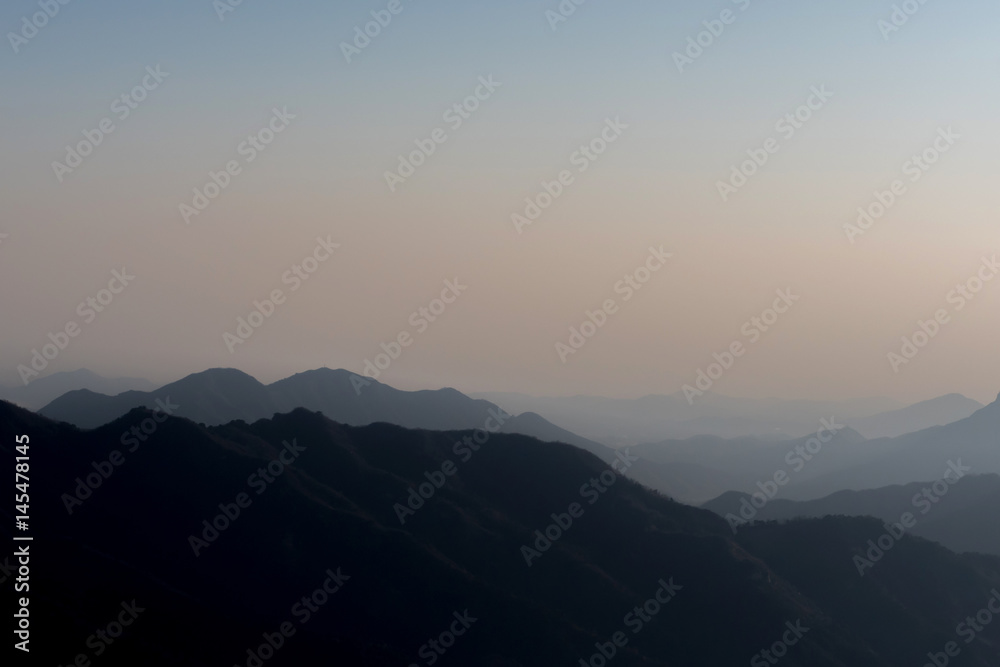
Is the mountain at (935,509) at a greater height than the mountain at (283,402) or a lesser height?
greater

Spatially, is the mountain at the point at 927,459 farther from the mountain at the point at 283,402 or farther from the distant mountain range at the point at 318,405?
the mountain at the point at 283,402

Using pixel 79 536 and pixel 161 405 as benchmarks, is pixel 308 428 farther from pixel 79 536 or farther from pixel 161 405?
pixel 161 405

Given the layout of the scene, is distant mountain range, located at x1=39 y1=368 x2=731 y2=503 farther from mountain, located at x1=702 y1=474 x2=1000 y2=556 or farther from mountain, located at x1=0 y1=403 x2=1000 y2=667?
mountain, located at x1=0 y1=403 x2=1000 y2=667

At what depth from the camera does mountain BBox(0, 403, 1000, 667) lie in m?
42.7

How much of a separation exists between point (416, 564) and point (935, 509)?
2994 inches

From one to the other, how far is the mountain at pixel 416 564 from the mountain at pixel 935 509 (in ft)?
78.7

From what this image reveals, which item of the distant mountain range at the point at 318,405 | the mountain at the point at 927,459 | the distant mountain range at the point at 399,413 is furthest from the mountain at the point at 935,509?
the mountain at the point at 927,459

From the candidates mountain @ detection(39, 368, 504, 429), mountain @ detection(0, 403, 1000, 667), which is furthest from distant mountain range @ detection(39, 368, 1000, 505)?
mountain @ detection(0, 403, 1000, 667)

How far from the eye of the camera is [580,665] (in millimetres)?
46688

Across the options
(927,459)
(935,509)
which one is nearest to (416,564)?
(935,509)

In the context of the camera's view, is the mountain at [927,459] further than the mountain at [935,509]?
Yes

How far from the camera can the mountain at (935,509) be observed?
88.8 meters

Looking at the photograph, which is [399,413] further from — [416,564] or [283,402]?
[416,564]

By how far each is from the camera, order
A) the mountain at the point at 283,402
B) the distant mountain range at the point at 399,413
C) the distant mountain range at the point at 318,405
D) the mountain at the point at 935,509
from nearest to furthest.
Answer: the mountain at the point at 935,509, the mountain at the point at 283,402, the distant mountain range at the point at 318,405, the distant mountain range at the point at 399,413
